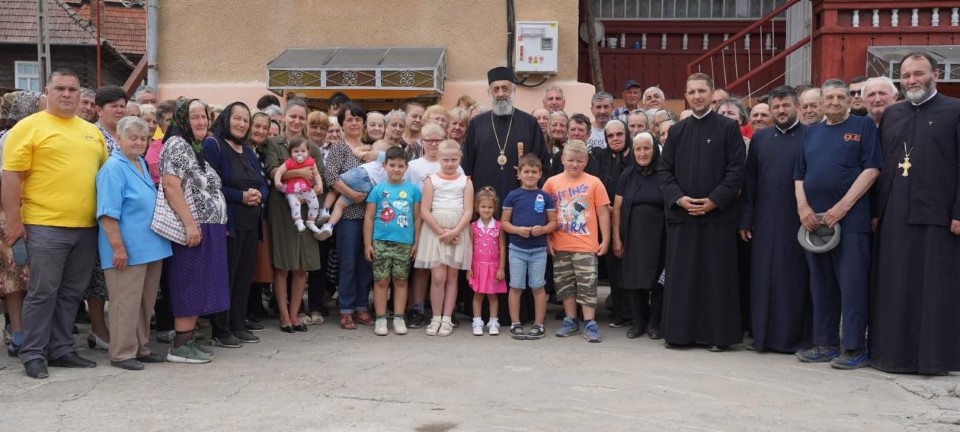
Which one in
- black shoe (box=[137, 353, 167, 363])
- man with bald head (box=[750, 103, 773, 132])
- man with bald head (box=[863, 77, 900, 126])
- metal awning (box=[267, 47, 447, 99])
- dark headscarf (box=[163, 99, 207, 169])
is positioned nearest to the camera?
black shoe (box=[137, 353, 167, 363])

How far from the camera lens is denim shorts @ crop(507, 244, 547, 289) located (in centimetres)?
758

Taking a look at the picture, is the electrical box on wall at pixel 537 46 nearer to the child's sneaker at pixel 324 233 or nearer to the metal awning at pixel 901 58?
the metal awning at pixel 901 58

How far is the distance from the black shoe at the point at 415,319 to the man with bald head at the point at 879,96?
385cm

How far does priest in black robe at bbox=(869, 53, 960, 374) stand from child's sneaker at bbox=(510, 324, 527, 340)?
2.54 m

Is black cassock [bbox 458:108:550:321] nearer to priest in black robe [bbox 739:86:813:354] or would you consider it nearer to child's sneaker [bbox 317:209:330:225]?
child's sneaker [bbox 317:209:330:225]

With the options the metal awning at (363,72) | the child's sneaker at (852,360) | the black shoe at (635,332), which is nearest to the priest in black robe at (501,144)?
the black shoe at (635,332)

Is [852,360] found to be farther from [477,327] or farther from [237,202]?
[237,202]

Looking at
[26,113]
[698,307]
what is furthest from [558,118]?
[26,113]

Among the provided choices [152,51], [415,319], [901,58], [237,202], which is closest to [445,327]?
[415,319]

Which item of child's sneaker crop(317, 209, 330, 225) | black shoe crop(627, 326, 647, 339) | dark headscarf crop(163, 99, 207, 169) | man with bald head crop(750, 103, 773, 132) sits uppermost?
man with bald head crop(750, 103, 773, 132)

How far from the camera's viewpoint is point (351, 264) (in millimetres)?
7766

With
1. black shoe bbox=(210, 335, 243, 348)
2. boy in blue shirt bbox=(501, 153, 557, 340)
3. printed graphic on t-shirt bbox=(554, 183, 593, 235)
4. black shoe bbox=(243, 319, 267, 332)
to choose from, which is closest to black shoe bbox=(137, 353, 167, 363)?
black shoe bbox=(210, 335, 243, 348)

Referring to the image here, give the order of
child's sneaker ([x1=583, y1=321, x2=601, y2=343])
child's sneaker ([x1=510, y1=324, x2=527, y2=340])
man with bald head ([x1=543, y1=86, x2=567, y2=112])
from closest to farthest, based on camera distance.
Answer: child's sneaker ([x1=583, y1=321, x2=601, y2=343])
child's sneaker ([x1=510, y1=324, x2=527, y2=340])
man with bald head ([x1=543, y1=86, x2=567, y2=112])

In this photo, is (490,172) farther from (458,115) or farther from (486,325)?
(486,325)
